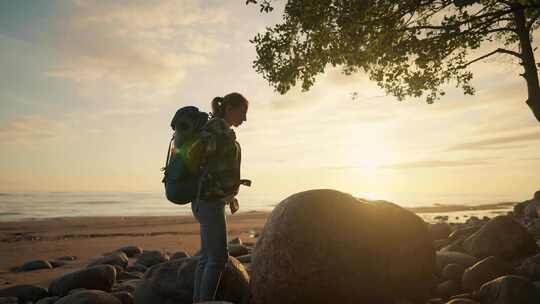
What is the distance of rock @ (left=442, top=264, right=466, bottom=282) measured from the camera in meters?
6.77

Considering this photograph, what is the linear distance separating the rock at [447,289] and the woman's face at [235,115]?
12.7 ft

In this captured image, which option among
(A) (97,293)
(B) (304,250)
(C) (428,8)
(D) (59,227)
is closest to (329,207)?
(B) (304,250)

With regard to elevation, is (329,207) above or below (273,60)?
below

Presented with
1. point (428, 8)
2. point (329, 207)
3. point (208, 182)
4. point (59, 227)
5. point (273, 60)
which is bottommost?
point (59, 227)

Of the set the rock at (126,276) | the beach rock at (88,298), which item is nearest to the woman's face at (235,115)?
the beach rock at (88,298)

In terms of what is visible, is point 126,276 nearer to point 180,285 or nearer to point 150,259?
point 150,259

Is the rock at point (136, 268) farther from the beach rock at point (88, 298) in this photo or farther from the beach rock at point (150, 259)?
the beach rock at point (88, 298)

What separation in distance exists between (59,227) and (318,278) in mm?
22996

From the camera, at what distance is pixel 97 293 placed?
614 cm

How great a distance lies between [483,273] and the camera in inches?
249

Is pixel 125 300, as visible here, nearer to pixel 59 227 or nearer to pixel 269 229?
pixel 269 229

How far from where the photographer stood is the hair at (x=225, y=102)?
5.00 meters

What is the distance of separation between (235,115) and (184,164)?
2.76ft

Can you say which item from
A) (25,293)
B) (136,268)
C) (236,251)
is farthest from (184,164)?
(136,268)
